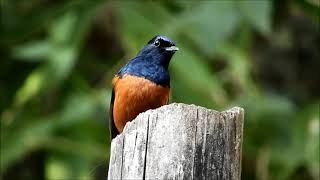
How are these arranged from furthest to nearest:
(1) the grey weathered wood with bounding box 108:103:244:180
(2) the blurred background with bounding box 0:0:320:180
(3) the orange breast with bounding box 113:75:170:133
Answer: (2) the blurred background with bounding box 0:0:320:180 < (3) the orange breast with bounding box 113:75:170:133 < (1) the grey weathered wood with bounding box 108:103:244:180

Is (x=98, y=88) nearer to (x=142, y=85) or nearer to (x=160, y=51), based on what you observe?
(x=160, y=51)

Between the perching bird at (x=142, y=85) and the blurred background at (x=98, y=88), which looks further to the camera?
the blurred background at (x=98, y=88)

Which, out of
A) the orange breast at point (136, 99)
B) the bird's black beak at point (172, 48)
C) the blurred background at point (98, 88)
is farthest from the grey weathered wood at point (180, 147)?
the blurred background at point (98, 88)

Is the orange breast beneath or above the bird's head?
beneath

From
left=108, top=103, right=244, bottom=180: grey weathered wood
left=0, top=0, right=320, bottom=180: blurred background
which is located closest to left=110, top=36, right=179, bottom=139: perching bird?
left=0, top=0, right=320, bottom=180: blurred background

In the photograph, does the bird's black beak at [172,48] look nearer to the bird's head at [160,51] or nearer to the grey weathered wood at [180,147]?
the bird's head at [160,51]

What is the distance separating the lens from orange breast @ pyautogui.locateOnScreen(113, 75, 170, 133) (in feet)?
20.4

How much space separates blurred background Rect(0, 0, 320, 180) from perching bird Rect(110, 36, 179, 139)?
1011mm

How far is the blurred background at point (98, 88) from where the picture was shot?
26.5 ft

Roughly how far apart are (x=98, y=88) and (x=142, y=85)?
8.62 ft

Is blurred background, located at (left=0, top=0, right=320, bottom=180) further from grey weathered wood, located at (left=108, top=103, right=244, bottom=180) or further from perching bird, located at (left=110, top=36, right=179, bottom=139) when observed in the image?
grey weathered wood, located at (left=108, top=103, right=244, bottom=180)

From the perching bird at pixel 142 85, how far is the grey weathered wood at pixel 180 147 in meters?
2.08

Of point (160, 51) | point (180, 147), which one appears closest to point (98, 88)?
point (160, 51)

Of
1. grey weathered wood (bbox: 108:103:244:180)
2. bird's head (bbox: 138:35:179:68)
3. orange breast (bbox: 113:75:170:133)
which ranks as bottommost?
grey weathered wood (bbox: 108:103:244:180)
